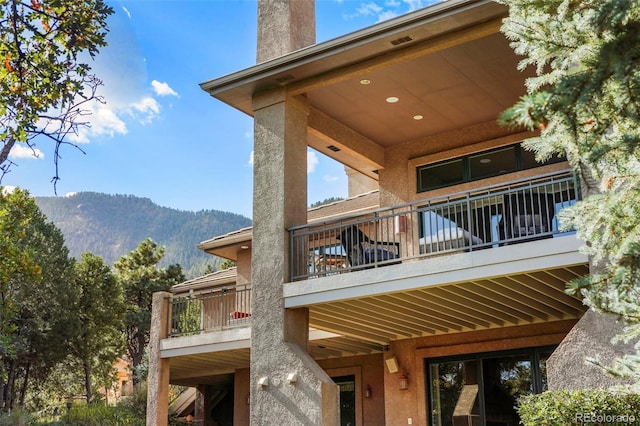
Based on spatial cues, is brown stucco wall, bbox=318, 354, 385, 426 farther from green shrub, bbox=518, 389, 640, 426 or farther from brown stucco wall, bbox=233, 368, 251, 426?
green shrub, bbox=518, 389, 640, 426

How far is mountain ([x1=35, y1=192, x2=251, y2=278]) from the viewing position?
124375 millimetres

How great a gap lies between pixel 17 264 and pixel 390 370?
7057 millimetres

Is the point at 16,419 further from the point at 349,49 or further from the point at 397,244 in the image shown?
the point at 349,49

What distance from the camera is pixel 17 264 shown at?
10414 millimetres

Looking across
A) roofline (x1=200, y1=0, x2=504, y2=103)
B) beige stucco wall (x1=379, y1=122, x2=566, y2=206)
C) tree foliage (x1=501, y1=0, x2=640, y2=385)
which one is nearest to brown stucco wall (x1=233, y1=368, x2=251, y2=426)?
beige stucco wall (x1=379, y1=122, x2=566, y2=206)

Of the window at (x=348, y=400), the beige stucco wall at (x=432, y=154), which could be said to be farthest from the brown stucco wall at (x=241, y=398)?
the beige stucco wall at (x=432, y=154)

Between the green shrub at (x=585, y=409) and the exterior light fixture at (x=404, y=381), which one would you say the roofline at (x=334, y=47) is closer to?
the green shrub at (x=585, y=409)

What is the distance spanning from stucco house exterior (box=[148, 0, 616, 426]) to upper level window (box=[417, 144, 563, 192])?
1.2 inches

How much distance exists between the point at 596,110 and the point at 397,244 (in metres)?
8.07

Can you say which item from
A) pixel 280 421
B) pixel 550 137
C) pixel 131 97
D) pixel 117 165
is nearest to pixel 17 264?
pixel 280 421

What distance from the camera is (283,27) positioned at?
1269cm

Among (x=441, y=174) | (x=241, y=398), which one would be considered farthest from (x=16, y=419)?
(x=441, y=174)

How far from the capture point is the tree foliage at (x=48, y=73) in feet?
22.8

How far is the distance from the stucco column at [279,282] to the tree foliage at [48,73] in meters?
4.66
